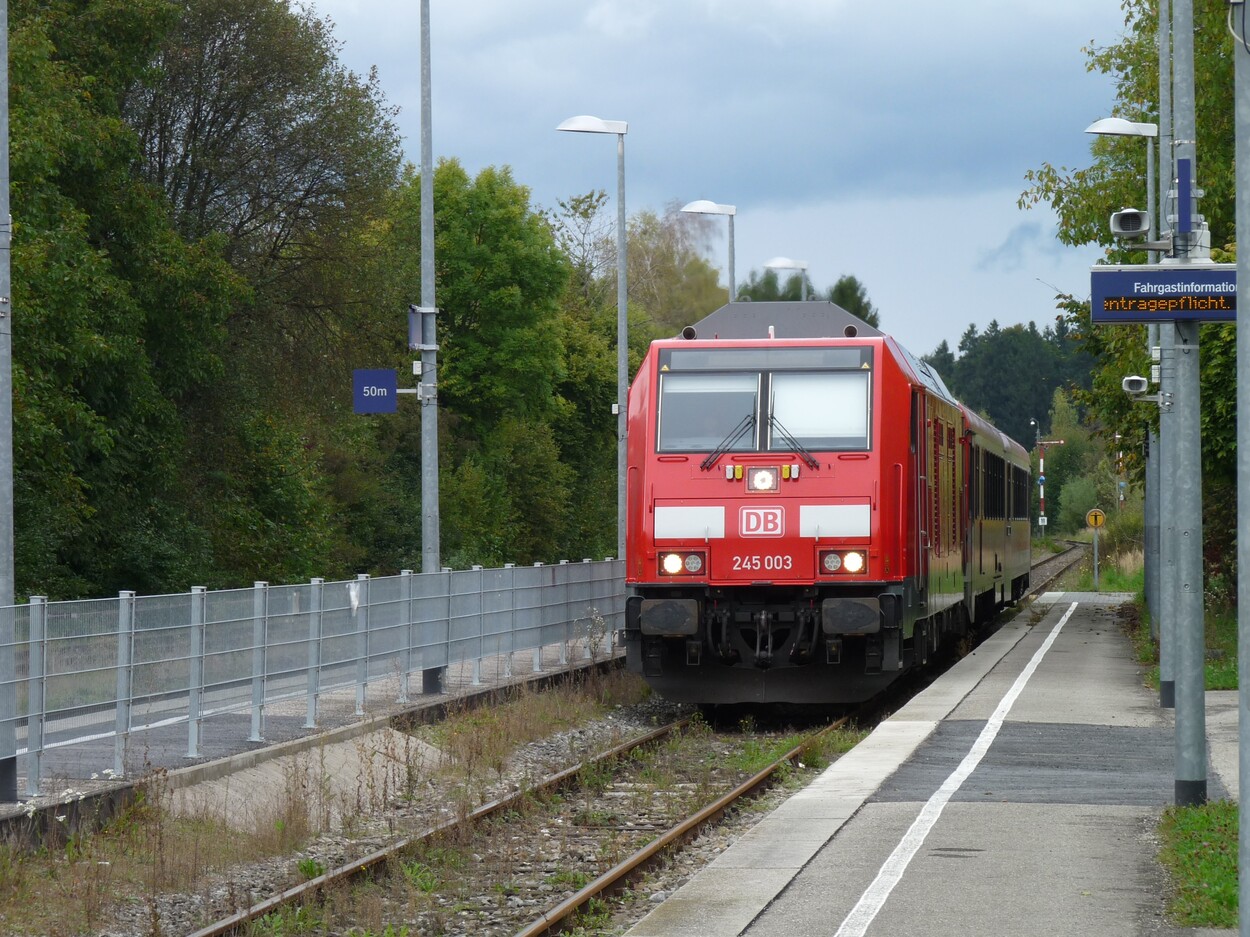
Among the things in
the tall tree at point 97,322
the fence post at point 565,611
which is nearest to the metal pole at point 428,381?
the fence post at point 565,611

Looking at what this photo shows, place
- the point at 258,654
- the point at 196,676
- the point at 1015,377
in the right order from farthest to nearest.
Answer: the point at 1015,377 → the point at 258,654 → the point at 196,676

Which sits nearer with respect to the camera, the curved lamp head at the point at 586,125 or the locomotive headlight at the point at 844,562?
the locomotive headlight at the point at 844,562

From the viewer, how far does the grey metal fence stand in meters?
11.9

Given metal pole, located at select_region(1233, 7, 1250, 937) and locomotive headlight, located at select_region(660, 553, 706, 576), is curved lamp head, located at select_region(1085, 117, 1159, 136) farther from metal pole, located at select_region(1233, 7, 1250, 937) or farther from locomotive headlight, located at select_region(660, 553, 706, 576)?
metal pole, located at select_region(1233, 7, 1250, 937)

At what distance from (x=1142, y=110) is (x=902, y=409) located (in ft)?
60.4

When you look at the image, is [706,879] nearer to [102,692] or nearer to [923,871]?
[923,871]

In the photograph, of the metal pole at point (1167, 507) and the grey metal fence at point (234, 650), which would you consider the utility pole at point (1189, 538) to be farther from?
the grey metal fence at point (234, 650)

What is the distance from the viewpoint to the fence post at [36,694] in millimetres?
11562

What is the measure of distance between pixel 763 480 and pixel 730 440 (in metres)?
0.52

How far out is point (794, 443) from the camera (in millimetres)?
17484

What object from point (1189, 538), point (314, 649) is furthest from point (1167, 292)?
point (314, 649)

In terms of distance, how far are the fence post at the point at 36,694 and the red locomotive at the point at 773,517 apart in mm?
6661

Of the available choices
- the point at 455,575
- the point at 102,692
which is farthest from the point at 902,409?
the point at 102,692

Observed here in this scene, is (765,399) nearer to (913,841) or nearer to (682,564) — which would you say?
(682,564)
